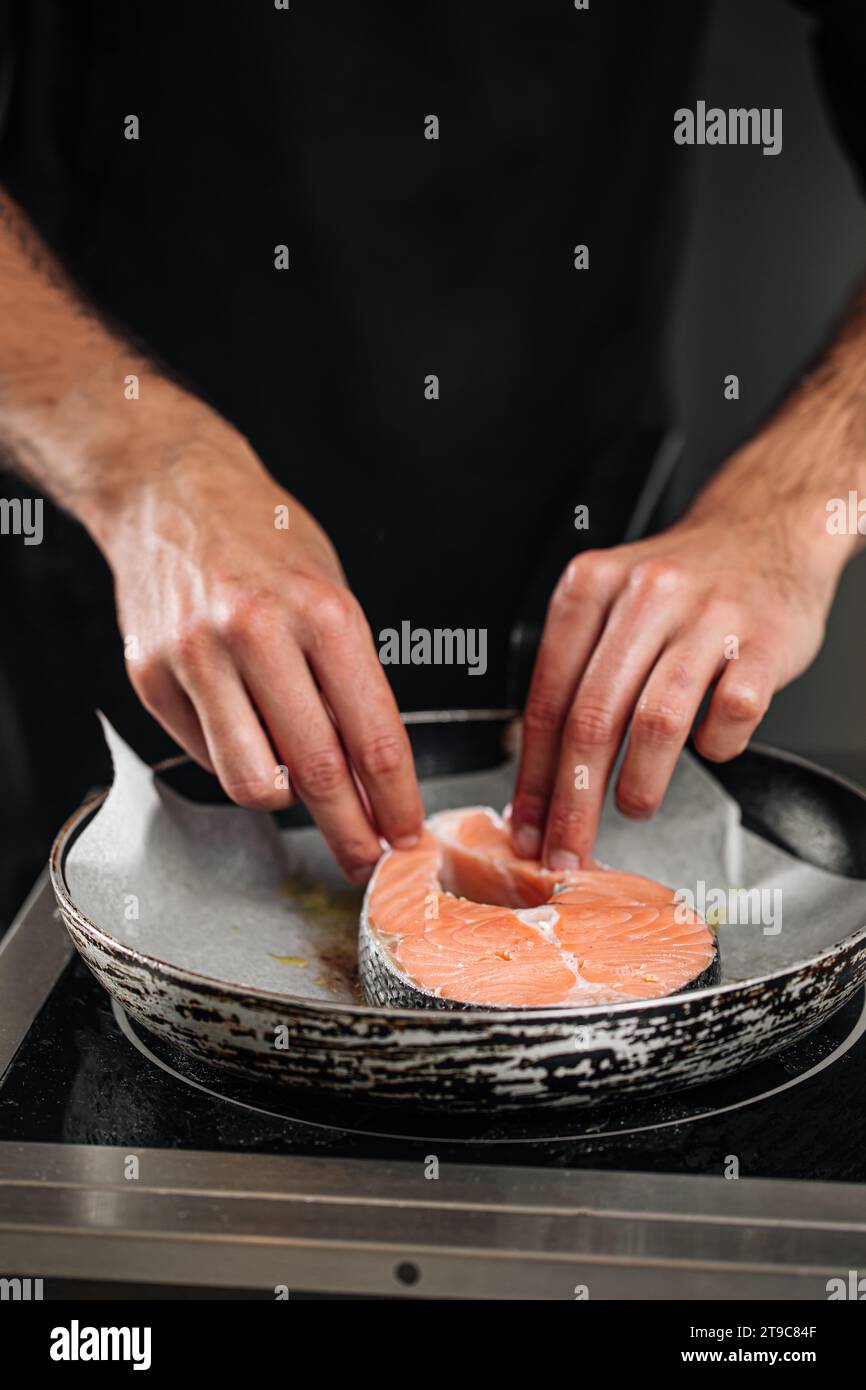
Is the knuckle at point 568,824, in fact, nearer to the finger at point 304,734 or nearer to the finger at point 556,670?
the finger at point 556,670

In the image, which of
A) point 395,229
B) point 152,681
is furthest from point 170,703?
point 395,229

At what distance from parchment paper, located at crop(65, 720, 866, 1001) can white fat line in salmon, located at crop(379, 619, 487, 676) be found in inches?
21.5

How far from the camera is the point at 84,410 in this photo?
4.63ft

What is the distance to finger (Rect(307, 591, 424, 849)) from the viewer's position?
1152 millimetres


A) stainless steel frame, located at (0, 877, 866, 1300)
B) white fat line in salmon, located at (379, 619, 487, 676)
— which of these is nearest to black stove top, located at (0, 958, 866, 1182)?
stainless steel frame, located at (0, 877, 866, 1300)

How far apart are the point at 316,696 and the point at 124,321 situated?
943mm

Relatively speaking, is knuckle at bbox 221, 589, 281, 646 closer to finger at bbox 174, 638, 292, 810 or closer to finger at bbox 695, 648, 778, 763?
finger at bbox 174, 638, 292, 810

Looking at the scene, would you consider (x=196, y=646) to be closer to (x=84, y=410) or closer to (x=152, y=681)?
(x=152, y=681)

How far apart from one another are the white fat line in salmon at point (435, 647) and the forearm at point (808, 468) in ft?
2.10

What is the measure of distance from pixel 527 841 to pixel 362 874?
0.17 m

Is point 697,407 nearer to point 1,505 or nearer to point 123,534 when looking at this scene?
point 1,505

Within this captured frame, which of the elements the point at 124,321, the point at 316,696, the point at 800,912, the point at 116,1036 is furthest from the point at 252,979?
the point at 124,321

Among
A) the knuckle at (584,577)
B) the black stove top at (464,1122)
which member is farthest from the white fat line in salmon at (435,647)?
the black stove top at (464,1122)

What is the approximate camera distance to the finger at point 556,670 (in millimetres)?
1255
